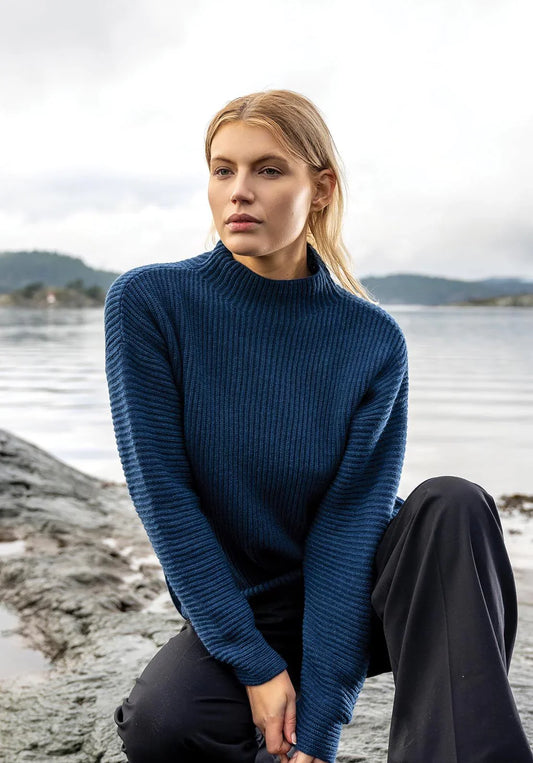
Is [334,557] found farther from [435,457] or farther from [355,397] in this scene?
[435,457]

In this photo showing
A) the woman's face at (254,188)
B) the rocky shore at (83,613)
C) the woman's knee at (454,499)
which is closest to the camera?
the woman's knee at (454,499)

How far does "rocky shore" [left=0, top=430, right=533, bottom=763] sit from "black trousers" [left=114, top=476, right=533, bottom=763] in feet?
1.42

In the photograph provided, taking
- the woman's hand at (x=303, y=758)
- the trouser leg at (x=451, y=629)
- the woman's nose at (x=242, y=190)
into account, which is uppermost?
the woman's nose at (x=242, y=190)

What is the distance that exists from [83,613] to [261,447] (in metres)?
1.68

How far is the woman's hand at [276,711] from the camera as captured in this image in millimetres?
1888

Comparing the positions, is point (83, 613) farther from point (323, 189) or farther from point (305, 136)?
point (305, 136)

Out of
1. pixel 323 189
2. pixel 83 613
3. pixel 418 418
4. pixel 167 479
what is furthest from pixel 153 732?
pixel 418 418

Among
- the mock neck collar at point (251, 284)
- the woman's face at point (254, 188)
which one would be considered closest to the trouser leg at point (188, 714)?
the mock neck collar at point (251, 284)

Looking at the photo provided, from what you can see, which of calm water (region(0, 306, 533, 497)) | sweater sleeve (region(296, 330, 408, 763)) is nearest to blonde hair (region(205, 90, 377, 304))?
sweater sleeve (region(296, 330, 408, 763))

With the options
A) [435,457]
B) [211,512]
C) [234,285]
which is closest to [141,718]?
[211,512]

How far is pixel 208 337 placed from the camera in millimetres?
2082

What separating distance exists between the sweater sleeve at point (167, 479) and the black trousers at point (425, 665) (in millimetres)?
125

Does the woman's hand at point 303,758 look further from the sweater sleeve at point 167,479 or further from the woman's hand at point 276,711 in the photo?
the sweater sleeve at point 167,479

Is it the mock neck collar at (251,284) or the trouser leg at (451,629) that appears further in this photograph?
the mock neck collar at (251,284)
